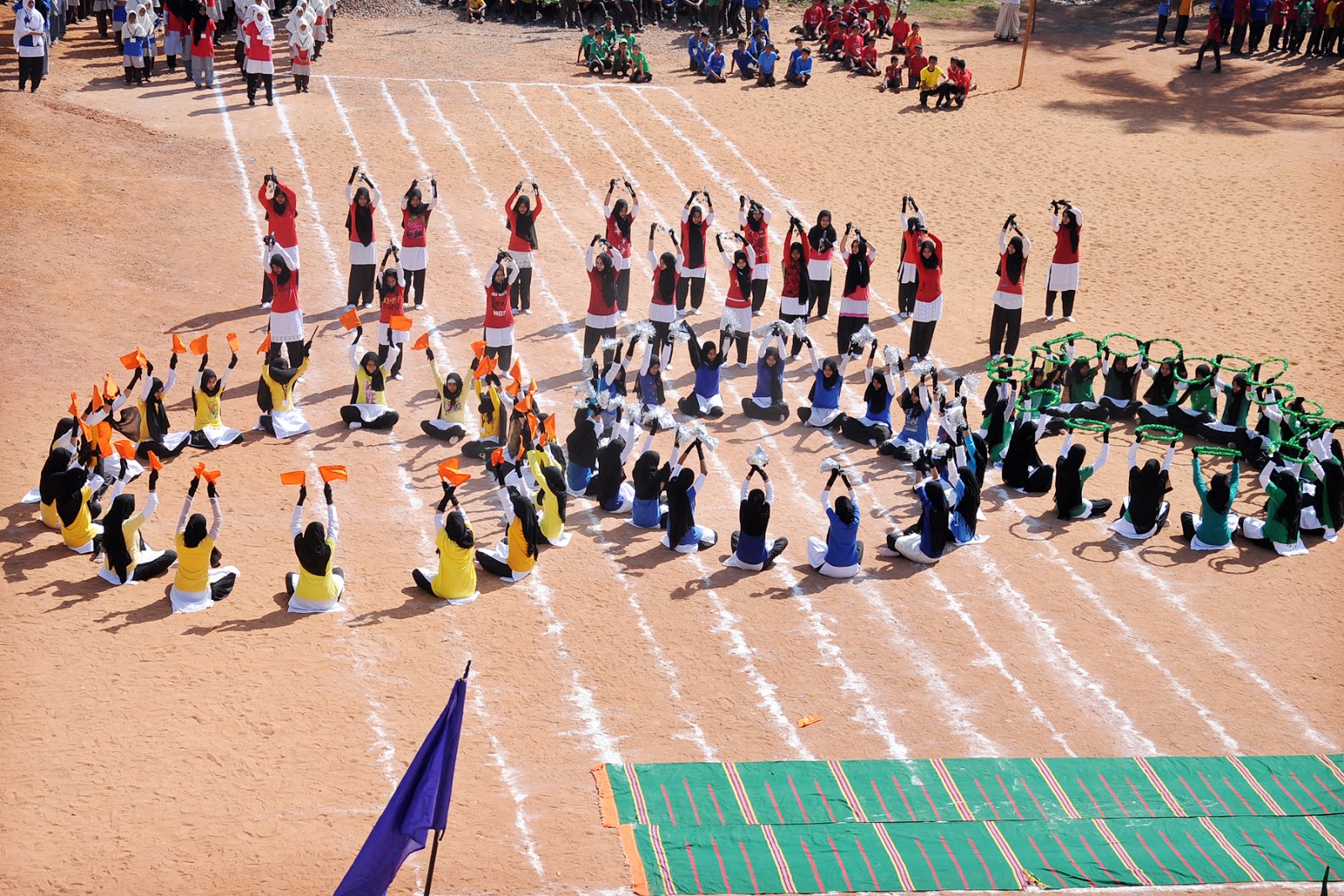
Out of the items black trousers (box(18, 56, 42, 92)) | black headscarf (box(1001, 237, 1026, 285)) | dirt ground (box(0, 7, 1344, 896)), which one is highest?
black trousers (box(18, 56, 42, 92))

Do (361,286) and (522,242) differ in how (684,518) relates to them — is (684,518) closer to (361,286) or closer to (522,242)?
(522,242)

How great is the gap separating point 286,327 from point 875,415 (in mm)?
6751

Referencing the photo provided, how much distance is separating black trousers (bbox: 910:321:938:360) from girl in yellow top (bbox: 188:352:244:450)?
27.1 ft

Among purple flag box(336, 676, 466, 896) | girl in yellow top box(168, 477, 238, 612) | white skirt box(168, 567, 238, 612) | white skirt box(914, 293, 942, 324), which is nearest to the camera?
purple flag box(336, 676, 466, 896)

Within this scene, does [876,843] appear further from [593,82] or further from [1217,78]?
[1217,78]

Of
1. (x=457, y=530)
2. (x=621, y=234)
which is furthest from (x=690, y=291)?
(x=457, y=530)

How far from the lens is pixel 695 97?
2800 centimetres

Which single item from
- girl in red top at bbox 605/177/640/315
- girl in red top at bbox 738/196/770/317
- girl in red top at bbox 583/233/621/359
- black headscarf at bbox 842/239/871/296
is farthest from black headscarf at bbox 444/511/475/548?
black headscarf at bbox 842/239/871/296

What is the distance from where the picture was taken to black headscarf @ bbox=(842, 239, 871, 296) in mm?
18048

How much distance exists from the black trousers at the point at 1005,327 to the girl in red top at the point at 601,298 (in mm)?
4762

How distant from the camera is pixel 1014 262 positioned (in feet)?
60.0

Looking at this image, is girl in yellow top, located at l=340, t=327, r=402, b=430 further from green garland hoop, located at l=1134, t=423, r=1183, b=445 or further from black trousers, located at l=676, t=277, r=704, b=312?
green garland hoop, located at l=1134, t=423, r=1183, b=445

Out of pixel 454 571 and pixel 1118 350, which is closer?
pixel 454 571

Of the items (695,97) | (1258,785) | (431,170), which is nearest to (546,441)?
(1258,785)
